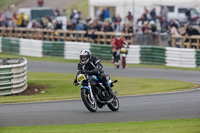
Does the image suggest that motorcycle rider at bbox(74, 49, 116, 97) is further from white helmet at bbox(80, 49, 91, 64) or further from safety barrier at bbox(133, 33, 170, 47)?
safety barrier at bbox(133, 33, 170, 47)

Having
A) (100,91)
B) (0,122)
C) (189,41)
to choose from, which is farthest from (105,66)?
(0,122)

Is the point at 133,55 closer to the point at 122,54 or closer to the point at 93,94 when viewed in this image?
the point at 122,54

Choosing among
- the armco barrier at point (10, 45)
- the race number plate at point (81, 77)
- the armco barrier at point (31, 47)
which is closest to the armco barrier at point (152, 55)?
the armco barrier at point (31, 47)

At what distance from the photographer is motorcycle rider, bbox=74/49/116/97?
39.3 feet

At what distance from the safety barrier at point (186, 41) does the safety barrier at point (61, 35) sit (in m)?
2.74

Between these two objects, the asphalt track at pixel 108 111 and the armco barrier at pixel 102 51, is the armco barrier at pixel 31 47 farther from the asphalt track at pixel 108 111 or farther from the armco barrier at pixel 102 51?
the asphalt track at pixel 108 111

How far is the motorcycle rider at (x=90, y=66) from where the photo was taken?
12.0 metres

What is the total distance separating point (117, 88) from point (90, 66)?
19.4 feet

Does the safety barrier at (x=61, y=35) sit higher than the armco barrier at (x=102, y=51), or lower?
higher

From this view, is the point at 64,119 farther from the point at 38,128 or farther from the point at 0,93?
the point at 0,93

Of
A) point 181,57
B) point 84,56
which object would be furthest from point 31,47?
point 84,56

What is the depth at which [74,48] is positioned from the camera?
2916cm

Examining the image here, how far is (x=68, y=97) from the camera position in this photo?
15836 millimetres

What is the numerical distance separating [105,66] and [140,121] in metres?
15.3
